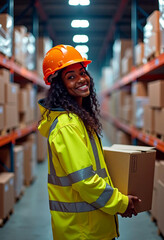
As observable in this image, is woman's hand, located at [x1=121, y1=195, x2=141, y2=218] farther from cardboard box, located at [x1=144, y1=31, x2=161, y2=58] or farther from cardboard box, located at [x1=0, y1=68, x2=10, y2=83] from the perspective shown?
cardboard box, located at [x1=0, y1=68, x2=10, y2=83]

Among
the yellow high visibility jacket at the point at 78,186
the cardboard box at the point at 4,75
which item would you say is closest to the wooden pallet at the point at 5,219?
the cardboard box at the point at 4,75

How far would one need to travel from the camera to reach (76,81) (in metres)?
1.94

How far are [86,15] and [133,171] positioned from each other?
27.7ft

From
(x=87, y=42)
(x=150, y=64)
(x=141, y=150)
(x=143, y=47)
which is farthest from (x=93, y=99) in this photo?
(x=87, y=42)

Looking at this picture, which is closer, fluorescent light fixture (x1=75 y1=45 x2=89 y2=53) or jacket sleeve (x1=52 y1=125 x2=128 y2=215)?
jacket sleeve (x1=52 y1=125 x2=128 y2=215)

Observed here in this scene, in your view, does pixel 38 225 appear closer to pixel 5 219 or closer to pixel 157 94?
pixel 5 219

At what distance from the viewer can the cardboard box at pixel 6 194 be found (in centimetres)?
386

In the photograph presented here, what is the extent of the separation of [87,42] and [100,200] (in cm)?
1354

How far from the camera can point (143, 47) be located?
5.35m

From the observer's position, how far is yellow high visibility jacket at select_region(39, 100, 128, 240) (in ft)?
5.49

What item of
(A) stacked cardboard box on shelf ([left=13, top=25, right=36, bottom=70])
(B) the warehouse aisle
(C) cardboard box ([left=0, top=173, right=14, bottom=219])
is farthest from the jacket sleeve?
(A) stacked cardboard box on shelf ([left=13, top=25, right=36, bottom=70])

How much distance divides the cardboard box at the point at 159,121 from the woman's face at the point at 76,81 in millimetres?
2083

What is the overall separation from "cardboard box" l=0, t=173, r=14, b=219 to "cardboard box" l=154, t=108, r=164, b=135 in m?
2.22

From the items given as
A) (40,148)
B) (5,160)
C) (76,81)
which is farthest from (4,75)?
(40,148)
